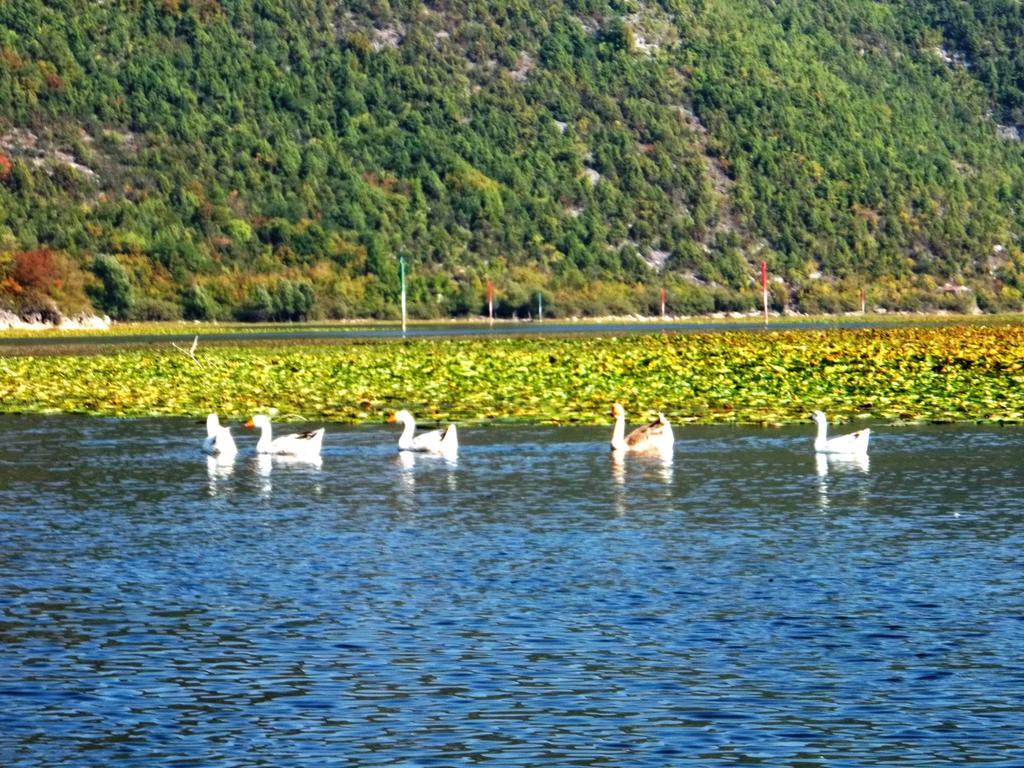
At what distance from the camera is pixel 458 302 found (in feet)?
511

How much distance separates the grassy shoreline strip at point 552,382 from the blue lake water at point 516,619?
1106 centimetres

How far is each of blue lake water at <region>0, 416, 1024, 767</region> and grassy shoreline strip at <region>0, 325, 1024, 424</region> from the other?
11.1 meters

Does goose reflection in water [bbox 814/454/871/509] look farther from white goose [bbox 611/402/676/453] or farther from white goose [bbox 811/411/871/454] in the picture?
white goose [bbox 611/402/676/453]

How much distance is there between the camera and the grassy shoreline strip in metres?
40.8

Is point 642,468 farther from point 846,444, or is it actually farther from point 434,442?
point 434,442

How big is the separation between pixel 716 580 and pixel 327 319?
426 ft

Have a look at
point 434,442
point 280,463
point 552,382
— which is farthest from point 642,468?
point 552,382

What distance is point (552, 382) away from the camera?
49.0m

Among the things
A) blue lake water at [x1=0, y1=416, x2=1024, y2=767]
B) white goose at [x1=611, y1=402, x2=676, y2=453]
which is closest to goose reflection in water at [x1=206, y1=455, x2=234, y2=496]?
blue lake water at [x1=0, y1=416, x2=1024, y2=767]

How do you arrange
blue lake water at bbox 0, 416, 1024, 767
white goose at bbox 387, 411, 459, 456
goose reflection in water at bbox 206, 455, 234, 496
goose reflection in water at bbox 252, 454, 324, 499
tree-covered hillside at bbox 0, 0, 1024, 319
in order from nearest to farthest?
blue lake water at bbox 0, 416, 1024, 767 → goose reflection in water at bbox 206, 455, 234, 496 → goose reflection in water at bbox 252, 454, 324, 499 → white goose at bbox 387, 411, 459, 456 → tree-covered hillside at bbox 0, 0, 1024, 319

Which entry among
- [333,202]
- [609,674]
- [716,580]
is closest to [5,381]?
[716,580]

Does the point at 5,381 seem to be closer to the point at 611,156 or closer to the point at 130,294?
the point at 130,294

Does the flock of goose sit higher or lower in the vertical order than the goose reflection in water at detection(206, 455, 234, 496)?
higher

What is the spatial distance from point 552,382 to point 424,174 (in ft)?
418
